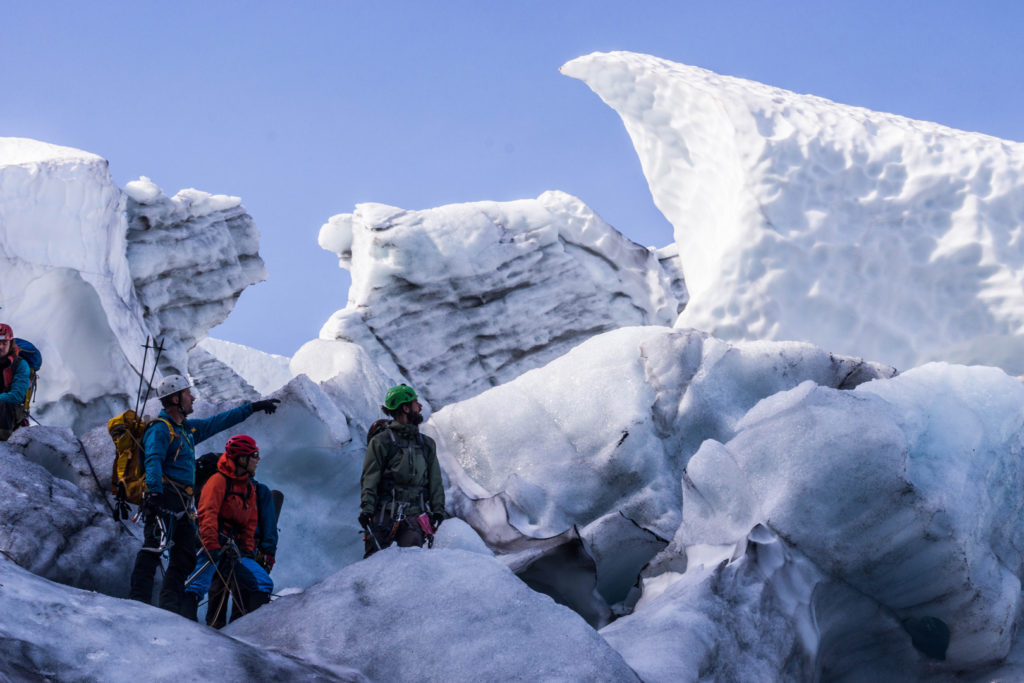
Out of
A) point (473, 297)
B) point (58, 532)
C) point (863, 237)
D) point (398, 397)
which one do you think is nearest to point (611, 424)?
point (398, 397)

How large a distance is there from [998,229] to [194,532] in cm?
743

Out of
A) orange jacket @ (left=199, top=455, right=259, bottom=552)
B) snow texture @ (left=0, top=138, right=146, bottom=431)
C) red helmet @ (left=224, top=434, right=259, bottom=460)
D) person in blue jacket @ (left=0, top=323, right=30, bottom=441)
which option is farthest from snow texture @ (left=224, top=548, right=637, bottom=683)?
snow texture @ (left=0, top=138, right=146, bottom=431)

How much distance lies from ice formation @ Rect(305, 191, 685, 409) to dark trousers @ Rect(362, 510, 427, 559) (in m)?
10.8

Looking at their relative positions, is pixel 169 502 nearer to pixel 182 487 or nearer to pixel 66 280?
pixel 182 487

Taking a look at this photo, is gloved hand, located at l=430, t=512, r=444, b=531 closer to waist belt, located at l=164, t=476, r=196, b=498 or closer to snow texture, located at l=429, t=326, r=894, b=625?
waist belt, located at l=164, t=476, r=196, b=498

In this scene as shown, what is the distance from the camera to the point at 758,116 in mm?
10109

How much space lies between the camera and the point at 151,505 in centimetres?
555

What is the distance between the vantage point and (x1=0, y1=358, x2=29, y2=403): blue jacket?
709cm

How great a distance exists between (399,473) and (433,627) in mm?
2128

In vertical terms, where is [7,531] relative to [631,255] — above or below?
below

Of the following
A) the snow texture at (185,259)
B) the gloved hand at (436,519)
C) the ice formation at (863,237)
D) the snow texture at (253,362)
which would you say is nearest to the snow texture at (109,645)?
the gloved hand at (436,519)

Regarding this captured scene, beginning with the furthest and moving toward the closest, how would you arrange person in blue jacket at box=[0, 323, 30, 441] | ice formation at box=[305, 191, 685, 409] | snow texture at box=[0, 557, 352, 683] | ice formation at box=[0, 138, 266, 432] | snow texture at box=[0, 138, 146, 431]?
ice formation at box=[305, 191, 685, 409] → ice formation at box=[0, 138, 266, 432] → snow texture at box=[0, 138, 146, 431] → person in blue jacket at box=[0, 323, 30, 441] → snow texture at box=[0, 557, 352, 683]

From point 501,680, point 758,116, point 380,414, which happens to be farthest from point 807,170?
point 501,680

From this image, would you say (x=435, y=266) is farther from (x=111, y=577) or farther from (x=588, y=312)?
(x=111, y=577)
